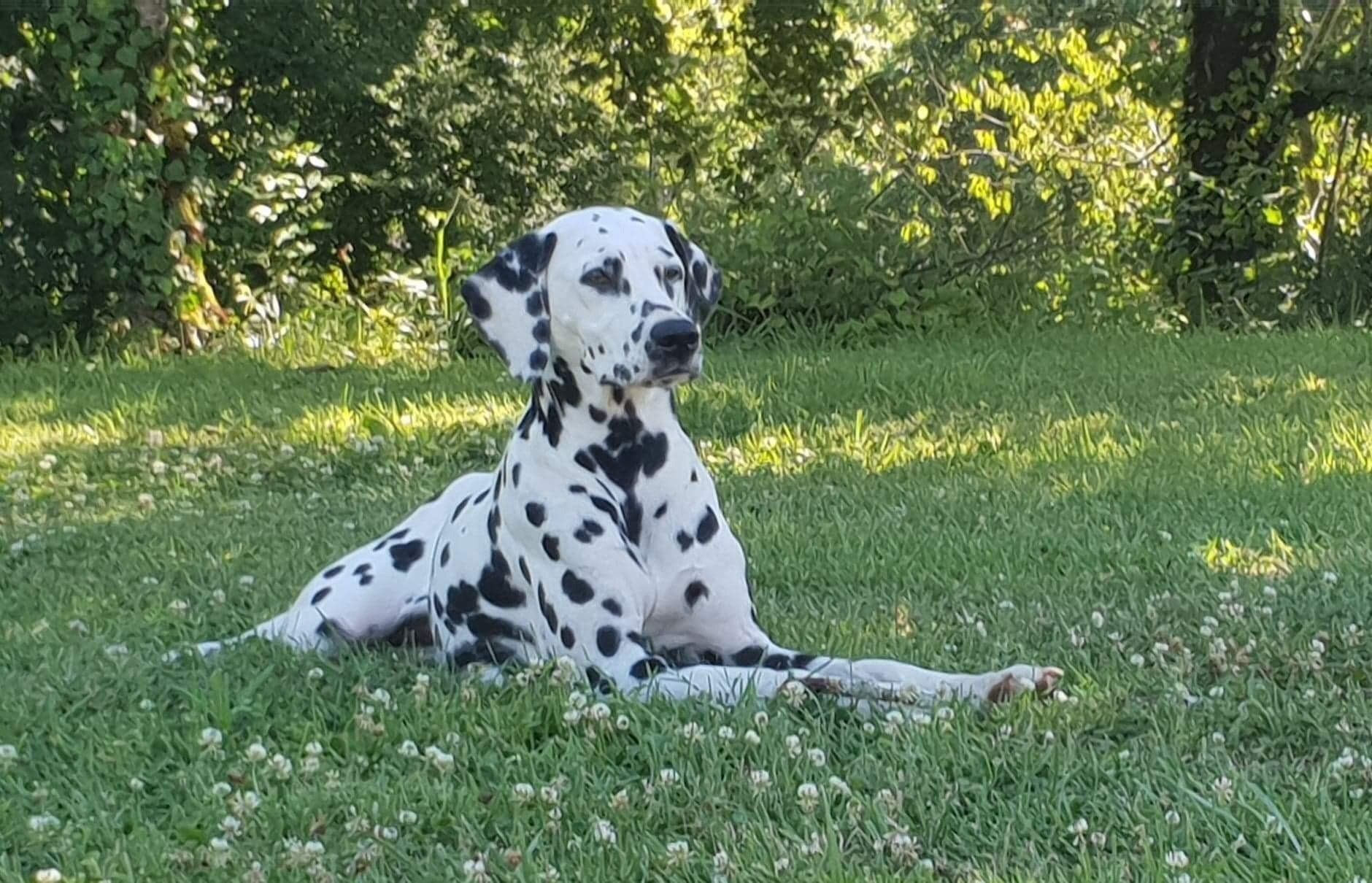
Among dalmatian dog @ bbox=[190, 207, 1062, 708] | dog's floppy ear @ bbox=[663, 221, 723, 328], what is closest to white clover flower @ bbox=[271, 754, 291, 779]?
dalmatian dog @ bbox=[190, 207, 1062, 708]

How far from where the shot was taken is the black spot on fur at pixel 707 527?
11.8 ft

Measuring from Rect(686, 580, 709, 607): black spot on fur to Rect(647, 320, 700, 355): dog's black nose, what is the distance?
23.8 inches

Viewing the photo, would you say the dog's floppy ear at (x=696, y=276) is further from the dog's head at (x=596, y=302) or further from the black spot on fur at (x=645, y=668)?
the black spot on fur at (x=645, y=668)

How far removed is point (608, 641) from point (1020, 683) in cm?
98

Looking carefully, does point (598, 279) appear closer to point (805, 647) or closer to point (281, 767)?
point (805, 647)

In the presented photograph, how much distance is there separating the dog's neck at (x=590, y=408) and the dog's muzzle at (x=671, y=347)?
0.16 meters

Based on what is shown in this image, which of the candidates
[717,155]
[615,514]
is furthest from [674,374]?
[717,155]

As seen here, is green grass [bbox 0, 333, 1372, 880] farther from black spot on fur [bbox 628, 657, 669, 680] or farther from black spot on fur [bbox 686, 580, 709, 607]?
black spot on fur [bbox 686, 580, 709, 607]

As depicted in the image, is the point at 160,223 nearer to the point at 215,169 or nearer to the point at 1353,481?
the point at 215,169

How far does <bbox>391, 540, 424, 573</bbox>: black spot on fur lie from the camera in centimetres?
421

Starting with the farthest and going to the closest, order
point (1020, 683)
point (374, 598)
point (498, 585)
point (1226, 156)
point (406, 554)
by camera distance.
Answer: point (1226, 156), point (406, 554), point (374, 598), point (498, 585), point (1020, 683)

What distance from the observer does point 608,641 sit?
3463 millimetres

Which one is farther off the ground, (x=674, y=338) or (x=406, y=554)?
(x=674, y=338)

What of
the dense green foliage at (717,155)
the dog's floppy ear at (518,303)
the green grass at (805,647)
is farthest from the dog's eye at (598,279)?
the dense green foliage at (717,155)
